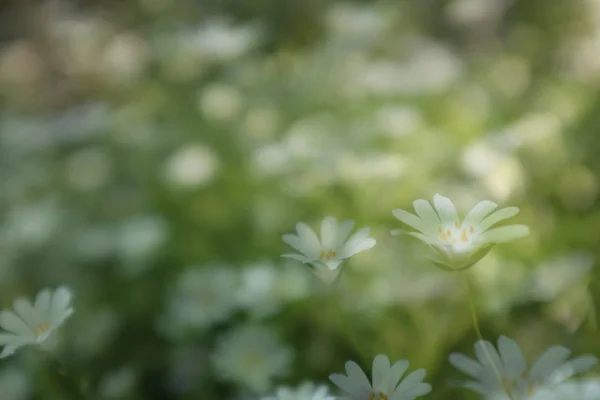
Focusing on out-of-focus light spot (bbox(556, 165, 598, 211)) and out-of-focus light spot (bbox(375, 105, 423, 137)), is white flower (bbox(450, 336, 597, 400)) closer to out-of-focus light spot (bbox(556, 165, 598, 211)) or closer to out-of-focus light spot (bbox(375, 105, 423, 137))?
out-of-focus light spot (bbox(556, 165, 598, 211))

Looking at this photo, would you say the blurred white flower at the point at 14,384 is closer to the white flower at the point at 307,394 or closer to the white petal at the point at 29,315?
the white petal at the point at 29,315

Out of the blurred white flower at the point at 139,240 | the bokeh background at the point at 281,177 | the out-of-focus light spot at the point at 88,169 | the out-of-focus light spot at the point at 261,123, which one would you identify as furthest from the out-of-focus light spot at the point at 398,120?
the out-of-focus light spot at the point at 88,169

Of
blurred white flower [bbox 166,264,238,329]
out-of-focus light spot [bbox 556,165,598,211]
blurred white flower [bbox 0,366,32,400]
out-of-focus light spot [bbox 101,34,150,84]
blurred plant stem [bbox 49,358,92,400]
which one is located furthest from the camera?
out-of-focus light spot [bbox 101,34,150,84]

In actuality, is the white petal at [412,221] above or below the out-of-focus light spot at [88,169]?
below

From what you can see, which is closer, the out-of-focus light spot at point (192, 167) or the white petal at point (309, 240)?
the white petal at point (309, 240)

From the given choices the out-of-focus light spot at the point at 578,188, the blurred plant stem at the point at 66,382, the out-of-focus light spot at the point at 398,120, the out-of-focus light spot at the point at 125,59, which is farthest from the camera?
the out-of-focus light spot at the point at 125,59

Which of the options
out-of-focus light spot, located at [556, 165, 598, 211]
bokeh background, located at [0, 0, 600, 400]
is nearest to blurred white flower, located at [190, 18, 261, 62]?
bokeh background, located at [0, 0, 600, 400]
